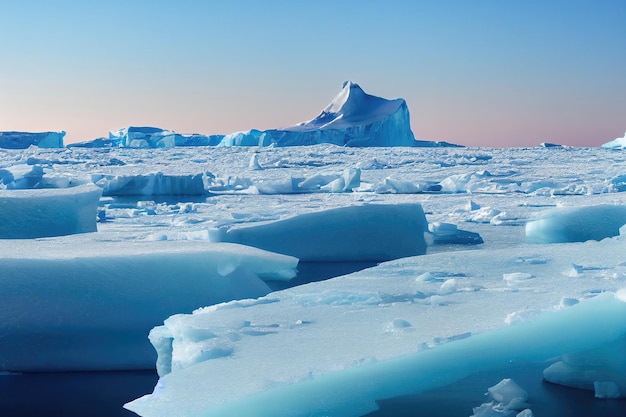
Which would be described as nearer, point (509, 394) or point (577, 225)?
point (509, 394)

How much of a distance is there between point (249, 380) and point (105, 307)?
63.2 inches

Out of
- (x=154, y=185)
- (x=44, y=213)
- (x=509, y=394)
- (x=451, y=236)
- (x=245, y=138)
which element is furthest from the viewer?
(x=245, y=138)

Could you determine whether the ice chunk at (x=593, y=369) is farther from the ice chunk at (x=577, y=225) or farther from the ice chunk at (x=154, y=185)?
the ice chunk at (x=154, y=185)

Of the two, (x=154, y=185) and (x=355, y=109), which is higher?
(x=355, y=109)

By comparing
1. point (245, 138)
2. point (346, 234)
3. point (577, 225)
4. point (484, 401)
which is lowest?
point (484, 401)

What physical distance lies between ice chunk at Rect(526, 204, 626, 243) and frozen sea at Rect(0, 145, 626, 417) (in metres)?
0.06

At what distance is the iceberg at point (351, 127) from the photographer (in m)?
30.3

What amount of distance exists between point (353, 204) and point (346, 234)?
99.8 inches

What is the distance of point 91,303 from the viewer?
3389mm

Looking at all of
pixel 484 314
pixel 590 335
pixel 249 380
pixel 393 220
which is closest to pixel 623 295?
pixel 590 335

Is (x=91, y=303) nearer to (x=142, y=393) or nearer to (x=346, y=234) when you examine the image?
(x=142, y=393)

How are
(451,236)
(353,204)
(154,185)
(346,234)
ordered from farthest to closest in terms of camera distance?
(154,185)
(353,204)
(451,236)
(346,234)

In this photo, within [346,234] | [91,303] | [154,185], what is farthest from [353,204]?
[91,303]

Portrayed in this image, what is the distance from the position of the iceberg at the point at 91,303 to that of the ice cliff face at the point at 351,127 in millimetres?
26605
